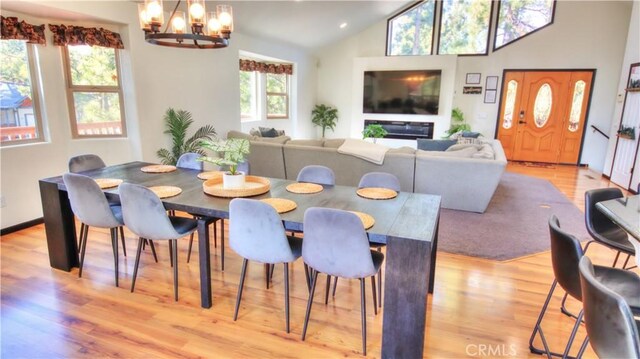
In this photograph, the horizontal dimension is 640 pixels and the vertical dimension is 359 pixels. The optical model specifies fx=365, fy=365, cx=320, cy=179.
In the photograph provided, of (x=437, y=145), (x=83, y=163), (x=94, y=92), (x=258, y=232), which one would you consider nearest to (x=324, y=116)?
(x=437, y=145)

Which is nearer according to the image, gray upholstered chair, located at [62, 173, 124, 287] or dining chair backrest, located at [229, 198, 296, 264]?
dining chair backrest, located at [229, 198, 296, 264]

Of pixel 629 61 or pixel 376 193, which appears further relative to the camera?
pixel 629 61

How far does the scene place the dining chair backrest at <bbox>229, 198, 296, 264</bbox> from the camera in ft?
6.43

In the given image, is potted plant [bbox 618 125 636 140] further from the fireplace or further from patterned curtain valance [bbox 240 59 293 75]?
patterned curtain valance [bbox 240 59 293 75]

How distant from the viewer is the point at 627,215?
5.54 feet

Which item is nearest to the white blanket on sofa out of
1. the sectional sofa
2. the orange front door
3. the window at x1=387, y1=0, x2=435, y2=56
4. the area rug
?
the sectional sofa

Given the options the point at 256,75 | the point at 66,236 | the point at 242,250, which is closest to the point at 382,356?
the point at 242,250

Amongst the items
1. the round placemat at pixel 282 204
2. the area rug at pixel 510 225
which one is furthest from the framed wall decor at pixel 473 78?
the round placemat at pixel 282 204

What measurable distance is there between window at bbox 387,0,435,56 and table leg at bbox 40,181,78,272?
7.51 meters

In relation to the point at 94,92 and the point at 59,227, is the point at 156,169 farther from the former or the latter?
the point at 94,92

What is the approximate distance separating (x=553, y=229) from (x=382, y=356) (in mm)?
1050

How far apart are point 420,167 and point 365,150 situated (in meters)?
0.67

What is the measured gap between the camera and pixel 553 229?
1.71 m

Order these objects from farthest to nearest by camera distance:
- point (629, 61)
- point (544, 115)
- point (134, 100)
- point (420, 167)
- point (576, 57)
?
1. point (544, 115)
2. point (576, 57)
3. point (629, 61)
4. point (134, 100)
5. point (420, 167)
